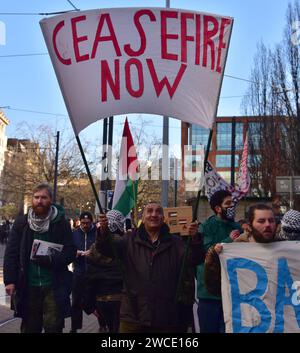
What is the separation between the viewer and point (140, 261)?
4223 millimetres

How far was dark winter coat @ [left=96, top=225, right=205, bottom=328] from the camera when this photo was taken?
13.6 feet

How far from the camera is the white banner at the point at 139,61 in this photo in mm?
4555

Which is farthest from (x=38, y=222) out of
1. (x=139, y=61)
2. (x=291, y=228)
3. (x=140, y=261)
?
(x=291, y=228)

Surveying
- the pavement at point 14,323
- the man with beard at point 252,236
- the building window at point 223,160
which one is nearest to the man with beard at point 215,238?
the man with beard at point 252,236

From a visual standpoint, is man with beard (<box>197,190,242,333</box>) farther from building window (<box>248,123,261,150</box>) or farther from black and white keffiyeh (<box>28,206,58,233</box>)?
building window (<box>248,123,261,150</box>)

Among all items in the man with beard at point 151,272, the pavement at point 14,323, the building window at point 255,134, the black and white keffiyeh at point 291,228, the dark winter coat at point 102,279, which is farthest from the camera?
the building window at point 255,134

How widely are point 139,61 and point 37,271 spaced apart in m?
2.05

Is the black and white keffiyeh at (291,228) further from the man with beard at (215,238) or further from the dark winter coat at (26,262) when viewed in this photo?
the dark winter coat at (26,262)

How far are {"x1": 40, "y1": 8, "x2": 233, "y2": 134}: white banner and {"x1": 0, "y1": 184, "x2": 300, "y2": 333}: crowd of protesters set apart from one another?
86 cm

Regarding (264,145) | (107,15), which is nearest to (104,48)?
(107,15)

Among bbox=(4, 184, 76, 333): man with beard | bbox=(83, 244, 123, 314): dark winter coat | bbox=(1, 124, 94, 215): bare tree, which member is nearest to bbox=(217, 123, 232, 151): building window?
bbox=(1, 124, 94, 215): bare tree

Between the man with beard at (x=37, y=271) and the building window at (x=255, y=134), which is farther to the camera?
the building window at (x=255, y=134)

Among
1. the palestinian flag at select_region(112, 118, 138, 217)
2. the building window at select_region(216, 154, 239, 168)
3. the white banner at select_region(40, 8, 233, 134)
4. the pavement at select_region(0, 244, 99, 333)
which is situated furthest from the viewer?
the building window at select_region(216, 154, 239, 168)

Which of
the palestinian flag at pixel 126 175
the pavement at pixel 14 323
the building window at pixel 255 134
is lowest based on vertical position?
the pavement at pixel 14 323
